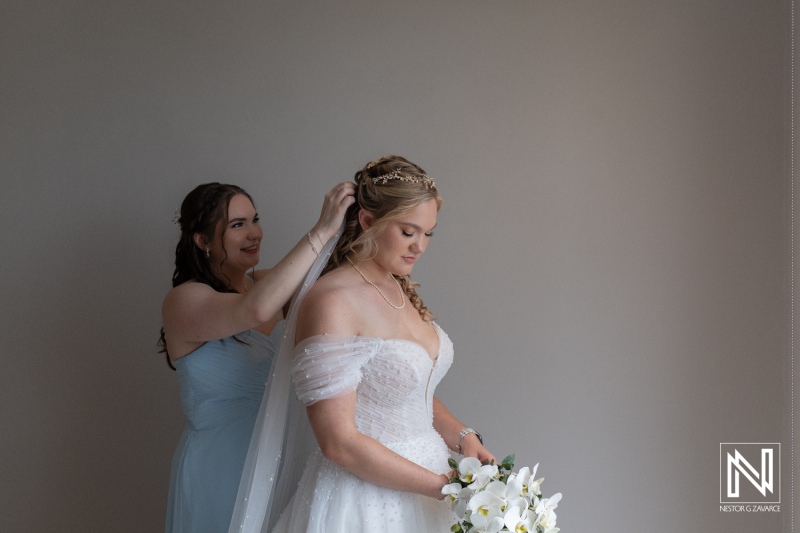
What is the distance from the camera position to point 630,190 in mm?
2971

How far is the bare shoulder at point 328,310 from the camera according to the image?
1.96 m

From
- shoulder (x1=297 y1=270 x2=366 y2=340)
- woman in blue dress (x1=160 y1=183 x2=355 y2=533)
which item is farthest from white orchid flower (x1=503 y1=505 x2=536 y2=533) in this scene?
woman in blue dress (x1=160 y1=183 x2=355 y2=533)

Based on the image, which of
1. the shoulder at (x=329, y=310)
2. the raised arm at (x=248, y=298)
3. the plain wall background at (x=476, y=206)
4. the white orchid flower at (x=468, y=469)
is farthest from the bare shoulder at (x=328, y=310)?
the plain wall background at (x=476, y=206)

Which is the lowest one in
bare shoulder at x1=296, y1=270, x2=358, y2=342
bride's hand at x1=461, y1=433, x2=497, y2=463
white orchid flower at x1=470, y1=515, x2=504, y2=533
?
white orchid flower at x1=470, y1=515, x2=504, y2=533

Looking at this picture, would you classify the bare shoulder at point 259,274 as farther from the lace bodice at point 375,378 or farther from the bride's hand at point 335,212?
the lace bodice at point 375,378

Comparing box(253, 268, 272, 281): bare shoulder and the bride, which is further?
box(253, 268, 272, 281): bare shoulder

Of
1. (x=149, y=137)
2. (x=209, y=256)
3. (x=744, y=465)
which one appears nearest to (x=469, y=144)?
(x=209, y=256)

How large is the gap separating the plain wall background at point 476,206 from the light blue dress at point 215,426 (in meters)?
0.68

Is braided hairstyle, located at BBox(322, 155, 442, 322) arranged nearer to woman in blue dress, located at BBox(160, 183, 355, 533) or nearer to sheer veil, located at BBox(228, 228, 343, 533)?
sheer veil, located at BBox(228, 228, 343, 533)

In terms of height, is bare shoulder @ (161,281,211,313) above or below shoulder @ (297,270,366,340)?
above

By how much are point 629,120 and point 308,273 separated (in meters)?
1.57

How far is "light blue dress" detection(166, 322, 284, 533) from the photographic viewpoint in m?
2.49

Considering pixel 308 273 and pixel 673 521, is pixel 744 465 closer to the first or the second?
pixel 673 521

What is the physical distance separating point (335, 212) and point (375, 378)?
1.62ft
